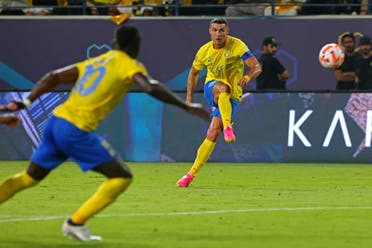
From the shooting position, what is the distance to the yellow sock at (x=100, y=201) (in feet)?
33.6

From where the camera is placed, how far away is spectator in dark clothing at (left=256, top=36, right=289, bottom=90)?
23.1 m

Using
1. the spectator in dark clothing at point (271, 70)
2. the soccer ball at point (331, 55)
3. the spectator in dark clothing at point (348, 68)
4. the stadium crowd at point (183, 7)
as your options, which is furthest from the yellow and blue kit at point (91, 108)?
the stadium crowd at point (183, 7)

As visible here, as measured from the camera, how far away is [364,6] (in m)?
25.0

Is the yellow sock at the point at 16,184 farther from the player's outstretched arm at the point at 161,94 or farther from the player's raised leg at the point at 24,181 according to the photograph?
the player's outstretched arm at the point at 161,94

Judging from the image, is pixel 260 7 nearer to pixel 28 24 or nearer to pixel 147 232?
pixel 28 24

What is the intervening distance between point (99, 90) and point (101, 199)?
0.96 meters

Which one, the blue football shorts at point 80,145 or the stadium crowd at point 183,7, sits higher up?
the blue football shorts at point 80,145

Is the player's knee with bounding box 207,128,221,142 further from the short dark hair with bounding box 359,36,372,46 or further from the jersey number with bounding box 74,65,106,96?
the short dark hair with bounding box 359,36,372,46

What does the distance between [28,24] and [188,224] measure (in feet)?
46.4

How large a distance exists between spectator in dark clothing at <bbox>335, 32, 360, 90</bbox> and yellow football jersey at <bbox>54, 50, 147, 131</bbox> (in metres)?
13.1

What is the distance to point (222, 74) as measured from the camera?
56.1ft

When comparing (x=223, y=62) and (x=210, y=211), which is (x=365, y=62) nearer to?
(x=223, y=62)

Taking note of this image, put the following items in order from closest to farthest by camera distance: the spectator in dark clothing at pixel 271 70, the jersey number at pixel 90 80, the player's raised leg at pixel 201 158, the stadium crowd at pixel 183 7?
1. the jersey number at pixel 90 80
2. the player's raised leg at pixel 201 158
3. the spectator in dark clothing at pixel 271 70
4. the stadium crowd at pixel 183 7

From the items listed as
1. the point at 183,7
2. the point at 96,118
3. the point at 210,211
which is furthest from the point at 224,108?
the point at 183,7
